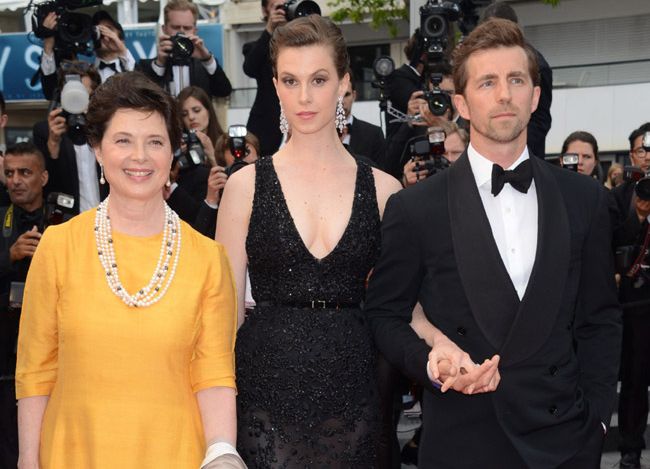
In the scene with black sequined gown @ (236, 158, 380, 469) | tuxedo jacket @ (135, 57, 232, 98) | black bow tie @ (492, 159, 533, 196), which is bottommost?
black sequined gown @ (236, 158, 380, 469)

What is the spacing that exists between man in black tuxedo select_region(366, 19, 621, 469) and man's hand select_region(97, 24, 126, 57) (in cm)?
454

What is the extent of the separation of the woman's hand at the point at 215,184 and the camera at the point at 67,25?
2080 mm

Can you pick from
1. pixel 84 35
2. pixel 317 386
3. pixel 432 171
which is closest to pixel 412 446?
pixel 432 171

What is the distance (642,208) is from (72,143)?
12.6 feet

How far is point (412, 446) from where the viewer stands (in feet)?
21.4

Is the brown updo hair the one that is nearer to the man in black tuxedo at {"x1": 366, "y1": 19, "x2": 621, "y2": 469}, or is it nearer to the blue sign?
the man in black tuxedo at {"x1": 366, "y1": 19, "x2": 621, "y2": 469}

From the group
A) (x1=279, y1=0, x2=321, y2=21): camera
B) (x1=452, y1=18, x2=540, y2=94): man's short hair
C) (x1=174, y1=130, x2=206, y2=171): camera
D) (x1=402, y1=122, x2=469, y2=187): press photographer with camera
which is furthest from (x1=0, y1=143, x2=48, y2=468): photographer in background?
(x1=452, y1=18, x2=540, y2=94): man's short hair

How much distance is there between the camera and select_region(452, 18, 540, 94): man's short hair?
3.28m

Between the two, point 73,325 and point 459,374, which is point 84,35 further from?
point 459,374

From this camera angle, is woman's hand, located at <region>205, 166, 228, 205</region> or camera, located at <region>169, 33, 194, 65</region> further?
camera, located at <region>169, 33, 194, 65</region>

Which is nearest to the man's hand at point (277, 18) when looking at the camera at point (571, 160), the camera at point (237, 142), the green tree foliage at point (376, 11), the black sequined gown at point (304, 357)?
the camera at point (237, 142)

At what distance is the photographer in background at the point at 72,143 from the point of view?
6.32 metres

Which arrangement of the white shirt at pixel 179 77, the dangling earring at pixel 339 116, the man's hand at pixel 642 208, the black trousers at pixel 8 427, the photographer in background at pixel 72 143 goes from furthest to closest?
the white shirt at pixel 179 77
the man's hand at pixel 642 208
the photographer in background at pixel 72 143
the black trousers at pixel 8 427
the dangling earring at pixel 339 116

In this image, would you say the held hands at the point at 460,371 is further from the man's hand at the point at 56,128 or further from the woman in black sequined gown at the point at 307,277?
the man's hand at the point at 56,128
